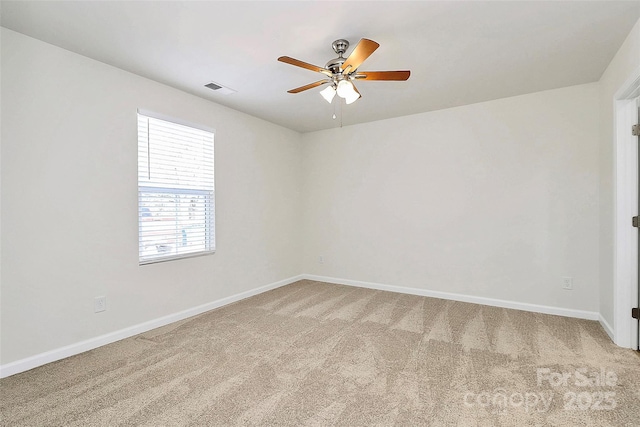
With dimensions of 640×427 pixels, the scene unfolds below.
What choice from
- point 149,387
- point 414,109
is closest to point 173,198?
point 149,387

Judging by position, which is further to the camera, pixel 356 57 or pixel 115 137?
pixel 115 137

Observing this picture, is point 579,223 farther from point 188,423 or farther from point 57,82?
point 57,82

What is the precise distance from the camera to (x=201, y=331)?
3.04 m

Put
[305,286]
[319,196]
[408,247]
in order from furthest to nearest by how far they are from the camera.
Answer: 1. [319,196]
2. [305,286]
3. [408,247]

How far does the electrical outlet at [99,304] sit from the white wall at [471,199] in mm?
3165

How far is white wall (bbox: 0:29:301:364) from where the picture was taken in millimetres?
2266

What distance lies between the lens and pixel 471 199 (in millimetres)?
3936

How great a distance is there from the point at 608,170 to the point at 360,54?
108 inches

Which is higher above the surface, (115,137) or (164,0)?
(164,0)

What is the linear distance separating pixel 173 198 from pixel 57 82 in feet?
4.53

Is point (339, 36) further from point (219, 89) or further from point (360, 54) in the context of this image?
point (219, 89)

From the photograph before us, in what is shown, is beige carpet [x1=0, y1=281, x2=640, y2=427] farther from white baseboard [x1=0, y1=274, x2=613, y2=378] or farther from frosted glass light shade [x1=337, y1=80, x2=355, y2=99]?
frosted glass light shade [x1=337, y1=80, x2=355, y2=99]

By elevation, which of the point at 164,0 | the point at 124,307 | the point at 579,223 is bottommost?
the point at 124,307

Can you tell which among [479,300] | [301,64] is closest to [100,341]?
[301,64]
